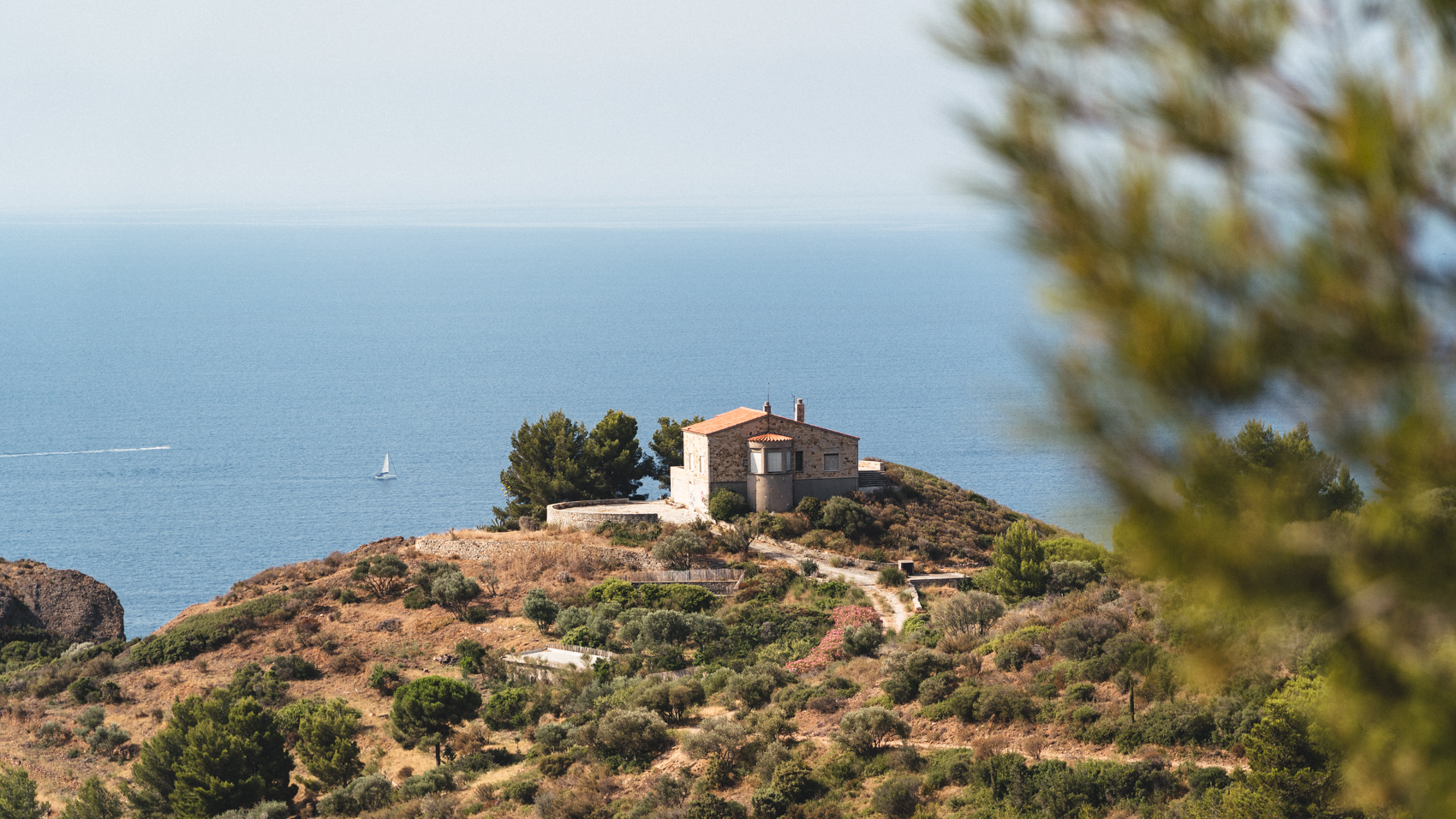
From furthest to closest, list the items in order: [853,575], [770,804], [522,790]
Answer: [853,575] < [522,790] < [770,804]

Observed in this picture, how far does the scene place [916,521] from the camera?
4647 cm

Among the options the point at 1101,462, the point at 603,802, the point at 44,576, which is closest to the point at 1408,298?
the point at 1101,462

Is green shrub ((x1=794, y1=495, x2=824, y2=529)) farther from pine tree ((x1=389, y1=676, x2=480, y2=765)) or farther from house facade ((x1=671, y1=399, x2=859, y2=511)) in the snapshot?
pine tree ((x1=389, y1=676, x2=480, y2=765))

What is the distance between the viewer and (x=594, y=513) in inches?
1831

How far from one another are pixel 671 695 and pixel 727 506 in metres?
19.5

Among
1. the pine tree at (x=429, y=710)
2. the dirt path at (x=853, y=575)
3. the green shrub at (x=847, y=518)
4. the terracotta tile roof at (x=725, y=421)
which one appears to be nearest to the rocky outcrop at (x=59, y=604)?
the terracotta tile roof at (x=725, y=421)

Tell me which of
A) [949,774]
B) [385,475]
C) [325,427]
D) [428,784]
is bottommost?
[385,475]

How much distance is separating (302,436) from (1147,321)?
5052 inches

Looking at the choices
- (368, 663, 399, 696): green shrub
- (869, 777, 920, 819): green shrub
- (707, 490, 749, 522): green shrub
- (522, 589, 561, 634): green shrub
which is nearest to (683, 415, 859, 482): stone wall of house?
(707, 490, 749, 522): green shrub

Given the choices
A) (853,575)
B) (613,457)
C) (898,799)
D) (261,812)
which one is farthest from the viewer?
(613,457)

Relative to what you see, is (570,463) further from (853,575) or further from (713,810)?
(713,810)

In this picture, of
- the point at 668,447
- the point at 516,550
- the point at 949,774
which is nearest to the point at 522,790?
the point at 949,774

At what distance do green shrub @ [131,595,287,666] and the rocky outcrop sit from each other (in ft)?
32.1

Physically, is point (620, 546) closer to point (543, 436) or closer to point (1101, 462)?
point (543, 436)
